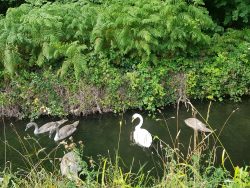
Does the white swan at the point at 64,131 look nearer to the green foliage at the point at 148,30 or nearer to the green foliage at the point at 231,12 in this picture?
the green foliage at the point at 148,30

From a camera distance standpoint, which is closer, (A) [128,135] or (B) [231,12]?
(A) [128,135]

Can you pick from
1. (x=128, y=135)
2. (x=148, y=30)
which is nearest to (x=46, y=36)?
(x=148, y=30)

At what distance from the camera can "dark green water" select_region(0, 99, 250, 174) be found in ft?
27.1

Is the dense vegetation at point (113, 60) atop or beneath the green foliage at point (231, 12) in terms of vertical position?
beneath

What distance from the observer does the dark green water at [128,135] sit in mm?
8266

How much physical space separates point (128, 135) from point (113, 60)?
203cm

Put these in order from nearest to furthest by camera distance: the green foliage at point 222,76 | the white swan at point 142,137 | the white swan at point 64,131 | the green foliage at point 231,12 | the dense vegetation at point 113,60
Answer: the white swan at point 142,137 < the white swan at point 64,131 < the dense vegetation at point 113,60 < the green foliage at point 222,76 < the green foliage at point 231,12

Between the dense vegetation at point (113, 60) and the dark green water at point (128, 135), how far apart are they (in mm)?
296

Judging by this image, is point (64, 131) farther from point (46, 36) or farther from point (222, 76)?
point (222, 76)

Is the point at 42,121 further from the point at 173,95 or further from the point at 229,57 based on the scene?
the point at 229,57

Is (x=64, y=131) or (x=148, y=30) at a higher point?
(x=148, y=30)

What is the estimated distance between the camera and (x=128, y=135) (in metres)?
9.18

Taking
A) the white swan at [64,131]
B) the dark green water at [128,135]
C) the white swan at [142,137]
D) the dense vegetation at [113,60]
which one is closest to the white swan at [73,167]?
the dark green water at [128,135]

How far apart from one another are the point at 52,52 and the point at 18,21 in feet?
4.28
